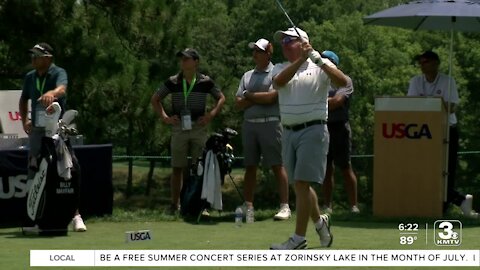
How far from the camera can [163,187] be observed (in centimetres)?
4684

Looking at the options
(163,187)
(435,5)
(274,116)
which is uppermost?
(435,5)

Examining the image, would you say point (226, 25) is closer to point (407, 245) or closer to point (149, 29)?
point (149, 29)

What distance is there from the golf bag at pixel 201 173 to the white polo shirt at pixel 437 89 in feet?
6.70

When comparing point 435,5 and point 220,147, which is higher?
point 435,5

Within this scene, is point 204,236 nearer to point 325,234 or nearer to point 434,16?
point 325,234

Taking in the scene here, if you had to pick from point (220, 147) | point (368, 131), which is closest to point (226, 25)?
point (368, 131)

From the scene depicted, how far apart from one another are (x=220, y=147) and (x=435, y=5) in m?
2.65

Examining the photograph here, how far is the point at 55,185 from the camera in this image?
399 inches

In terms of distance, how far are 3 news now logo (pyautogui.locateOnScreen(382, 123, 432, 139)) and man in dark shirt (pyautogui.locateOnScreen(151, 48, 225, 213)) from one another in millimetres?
1871

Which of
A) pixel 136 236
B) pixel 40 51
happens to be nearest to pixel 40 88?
pixel 40 51

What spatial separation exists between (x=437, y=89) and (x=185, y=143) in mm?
2745

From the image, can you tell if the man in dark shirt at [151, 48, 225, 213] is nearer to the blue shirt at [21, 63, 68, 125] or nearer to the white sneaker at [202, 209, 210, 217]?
the white sneaker at [202, 209, 210, 217]

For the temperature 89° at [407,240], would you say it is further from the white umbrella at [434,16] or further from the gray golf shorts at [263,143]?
the gray golf shorts at [263,143]

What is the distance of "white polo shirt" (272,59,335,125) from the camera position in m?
8.35
